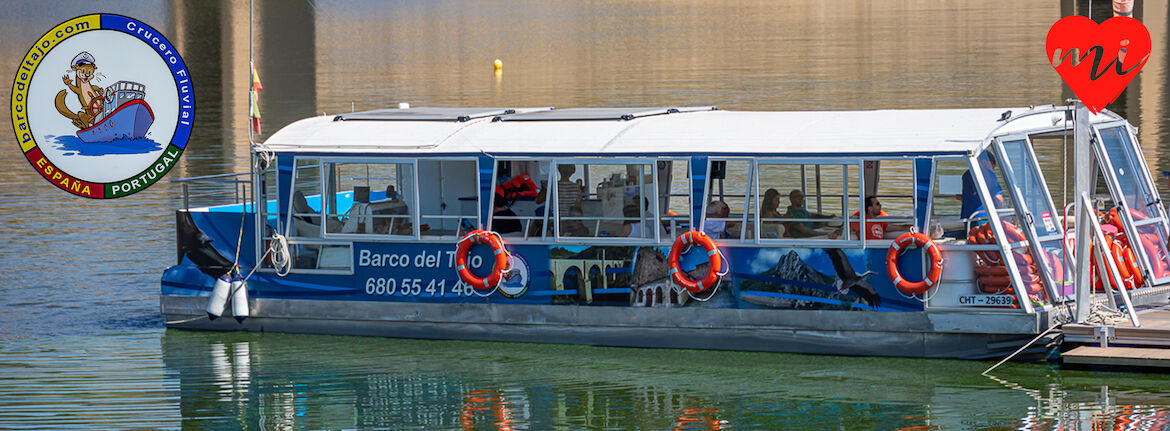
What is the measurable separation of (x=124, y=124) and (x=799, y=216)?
7.78 meters

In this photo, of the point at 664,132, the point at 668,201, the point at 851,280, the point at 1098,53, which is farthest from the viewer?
the point at 668,201

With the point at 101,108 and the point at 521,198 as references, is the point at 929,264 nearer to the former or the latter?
the point at 521,198

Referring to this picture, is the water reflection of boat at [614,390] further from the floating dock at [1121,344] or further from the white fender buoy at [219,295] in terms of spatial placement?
the white fender buoy at [219,295]

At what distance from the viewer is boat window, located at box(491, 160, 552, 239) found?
17.3m

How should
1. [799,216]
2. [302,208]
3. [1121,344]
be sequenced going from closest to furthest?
1. [1121,344]
2. [799,216]
3. [302,208]

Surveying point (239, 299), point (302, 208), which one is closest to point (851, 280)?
point (302, 208)

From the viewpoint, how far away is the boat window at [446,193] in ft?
59.5

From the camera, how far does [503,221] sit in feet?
57.4

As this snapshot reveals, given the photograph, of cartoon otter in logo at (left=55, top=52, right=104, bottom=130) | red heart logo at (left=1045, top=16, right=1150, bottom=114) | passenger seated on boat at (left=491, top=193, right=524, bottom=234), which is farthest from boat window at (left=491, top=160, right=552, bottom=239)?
red heart logo at (left=1045, top=16, right=1150, bottom=114)

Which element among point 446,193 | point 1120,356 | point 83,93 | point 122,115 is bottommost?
point 1120,356

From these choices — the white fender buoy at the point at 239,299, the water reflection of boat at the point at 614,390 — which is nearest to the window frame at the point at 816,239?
the water reflection of boat at the point at 614,390

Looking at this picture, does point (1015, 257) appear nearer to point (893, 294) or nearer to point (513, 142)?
point (893, 294)

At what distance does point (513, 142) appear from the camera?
56.4 ft

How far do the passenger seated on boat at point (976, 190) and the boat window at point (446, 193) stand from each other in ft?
18.6
